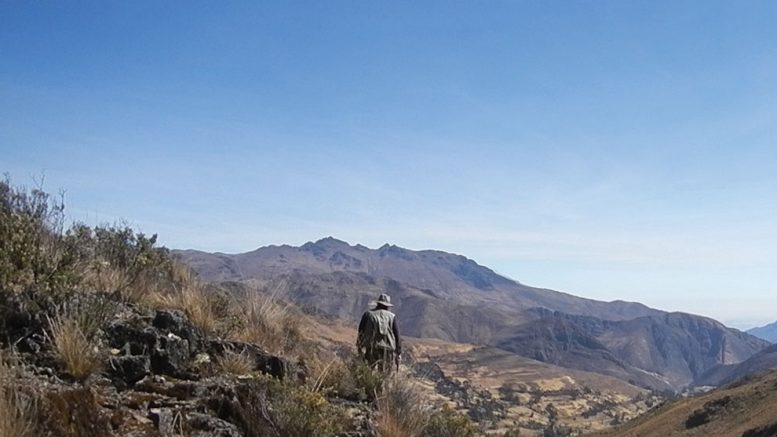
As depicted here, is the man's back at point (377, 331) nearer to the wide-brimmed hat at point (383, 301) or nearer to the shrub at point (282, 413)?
the wide-brimmed hat at point (383, 301)

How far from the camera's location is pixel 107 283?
8.04 meters

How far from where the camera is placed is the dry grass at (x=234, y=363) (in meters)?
7.09

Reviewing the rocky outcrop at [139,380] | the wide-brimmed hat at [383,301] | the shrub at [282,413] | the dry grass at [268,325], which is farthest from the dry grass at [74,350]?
the wide-brimmed hat at [383,301]

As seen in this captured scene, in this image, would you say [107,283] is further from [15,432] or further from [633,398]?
[633,398]

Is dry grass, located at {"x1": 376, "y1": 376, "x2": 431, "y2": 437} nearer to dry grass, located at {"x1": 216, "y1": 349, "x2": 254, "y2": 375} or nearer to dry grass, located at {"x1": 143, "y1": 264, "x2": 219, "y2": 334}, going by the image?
dry grass, located at {"x1": 216, "y1": 349, "x2": 254, "y2": 375}

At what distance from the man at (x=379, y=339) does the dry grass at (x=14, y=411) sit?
5.83 meters

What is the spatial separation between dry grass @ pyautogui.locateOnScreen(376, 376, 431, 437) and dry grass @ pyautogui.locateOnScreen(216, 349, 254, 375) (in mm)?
1549

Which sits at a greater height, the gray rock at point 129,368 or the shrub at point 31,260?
the shrub at point 31,260

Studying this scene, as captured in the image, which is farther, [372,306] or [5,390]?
[372,306]

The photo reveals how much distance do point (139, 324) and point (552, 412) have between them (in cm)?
9410

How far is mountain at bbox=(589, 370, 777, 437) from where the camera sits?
36.8m

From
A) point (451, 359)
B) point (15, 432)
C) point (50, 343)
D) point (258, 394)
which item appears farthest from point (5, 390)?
point (451, 359)

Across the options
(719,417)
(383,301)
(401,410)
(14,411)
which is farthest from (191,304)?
(719,417)

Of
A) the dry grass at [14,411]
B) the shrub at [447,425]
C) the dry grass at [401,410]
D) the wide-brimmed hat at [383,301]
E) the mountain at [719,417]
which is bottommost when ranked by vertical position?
the mountain at [719,417]
